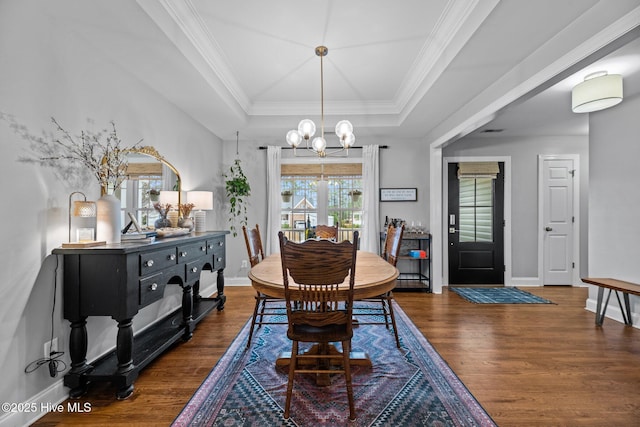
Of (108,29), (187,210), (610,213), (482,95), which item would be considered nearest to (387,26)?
(482,95)

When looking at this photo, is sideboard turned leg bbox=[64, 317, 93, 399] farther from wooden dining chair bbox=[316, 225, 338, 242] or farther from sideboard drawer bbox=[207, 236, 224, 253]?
wooden dining chair bbox=[316, 225, 338, 242]

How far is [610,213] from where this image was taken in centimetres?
322

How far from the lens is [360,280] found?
180 centimetres

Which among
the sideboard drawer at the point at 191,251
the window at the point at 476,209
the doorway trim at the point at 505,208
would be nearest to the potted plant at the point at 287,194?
the sideboard drawer at the point at 191,251

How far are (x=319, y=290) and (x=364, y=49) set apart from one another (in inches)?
90.4

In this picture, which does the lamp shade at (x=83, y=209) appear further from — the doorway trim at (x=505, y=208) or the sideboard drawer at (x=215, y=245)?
the doorway trim at (x=505, y=208)

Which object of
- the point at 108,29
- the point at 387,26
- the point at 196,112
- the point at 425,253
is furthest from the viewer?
the point at 425,253

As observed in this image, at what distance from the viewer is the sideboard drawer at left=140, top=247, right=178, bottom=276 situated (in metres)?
1.89

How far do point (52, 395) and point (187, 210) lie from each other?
1776 millimetres

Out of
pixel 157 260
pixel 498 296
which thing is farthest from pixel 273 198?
pixel 498 296

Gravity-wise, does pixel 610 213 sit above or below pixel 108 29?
below

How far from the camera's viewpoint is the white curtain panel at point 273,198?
14.9 ft

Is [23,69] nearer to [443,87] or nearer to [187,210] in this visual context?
[187,210]

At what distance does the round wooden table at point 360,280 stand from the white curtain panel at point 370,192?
7.31 ft
